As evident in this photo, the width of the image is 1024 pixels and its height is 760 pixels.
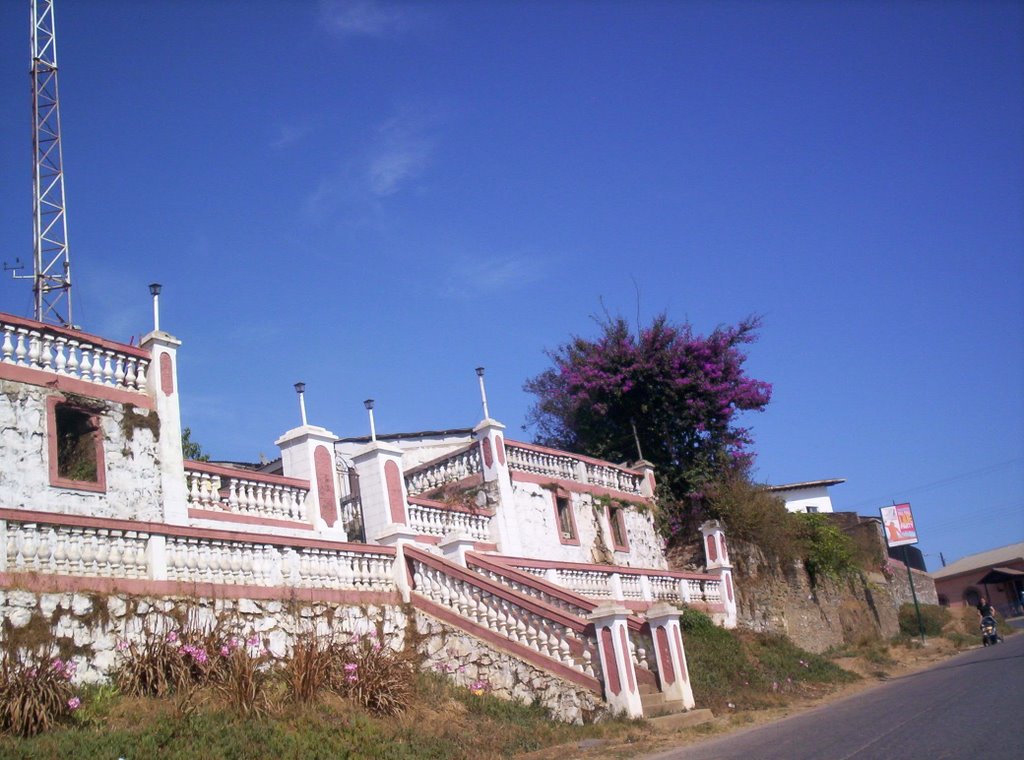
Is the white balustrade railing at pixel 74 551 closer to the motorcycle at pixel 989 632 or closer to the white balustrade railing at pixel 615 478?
the white balustrade railing at pixel 615 478

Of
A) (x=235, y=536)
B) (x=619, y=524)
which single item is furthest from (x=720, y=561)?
(x=235, y=536)

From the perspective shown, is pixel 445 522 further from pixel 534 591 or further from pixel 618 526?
pixel 618 526

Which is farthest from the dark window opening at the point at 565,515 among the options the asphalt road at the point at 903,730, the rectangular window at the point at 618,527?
the asphalt road at the point at 903,730

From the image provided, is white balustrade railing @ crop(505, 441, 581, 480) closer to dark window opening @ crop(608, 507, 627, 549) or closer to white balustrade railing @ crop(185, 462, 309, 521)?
dark window opening @ crop(608, 507, 627, 549)

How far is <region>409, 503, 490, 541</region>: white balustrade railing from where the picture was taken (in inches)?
713

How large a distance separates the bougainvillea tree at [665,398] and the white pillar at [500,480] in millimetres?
7877

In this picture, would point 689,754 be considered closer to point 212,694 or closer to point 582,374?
point 212,694

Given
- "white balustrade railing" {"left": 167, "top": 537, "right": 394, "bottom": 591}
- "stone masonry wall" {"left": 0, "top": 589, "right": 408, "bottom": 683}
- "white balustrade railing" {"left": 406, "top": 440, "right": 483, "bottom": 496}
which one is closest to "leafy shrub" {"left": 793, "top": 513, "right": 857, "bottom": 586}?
"white balustrade railing" {"left": 406, "top": 440, "right": 483, "bottom": 496}

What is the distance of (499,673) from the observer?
13898 mm

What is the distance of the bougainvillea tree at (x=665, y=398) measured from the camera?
1116 inches

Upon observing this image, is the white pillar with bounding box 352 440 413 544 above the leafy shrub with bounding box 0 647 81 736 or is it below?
above

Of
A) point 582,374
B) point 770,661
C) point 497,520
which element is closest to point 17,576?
point 497,520

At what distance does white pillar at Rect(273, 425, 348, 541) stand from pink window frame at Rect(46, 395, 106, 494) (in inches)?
157

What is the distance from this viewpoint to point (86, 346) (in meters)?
13.4
